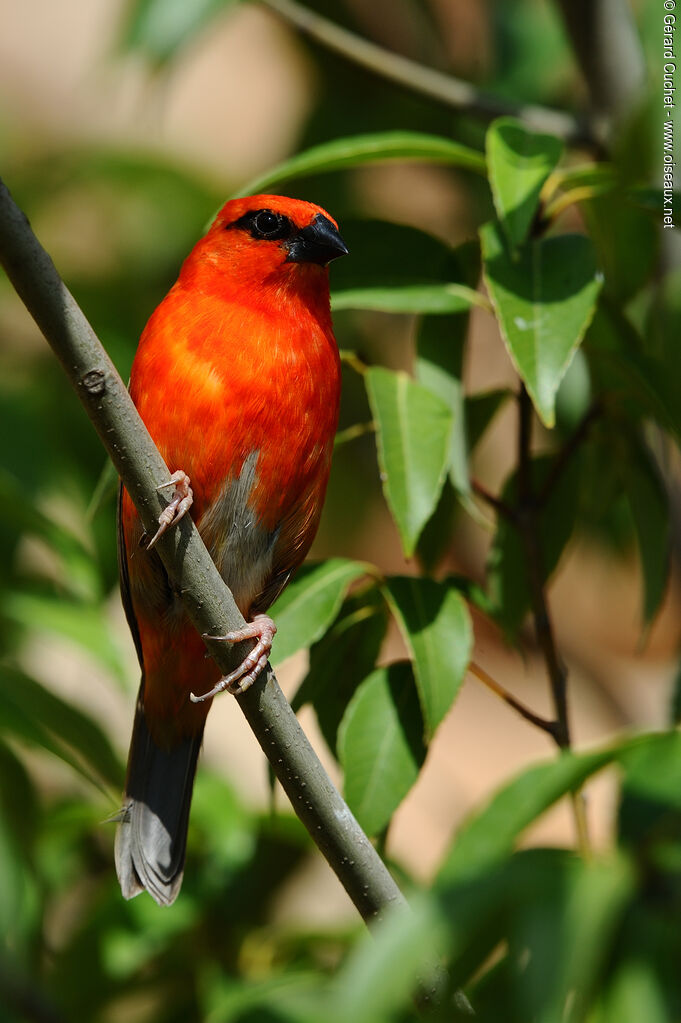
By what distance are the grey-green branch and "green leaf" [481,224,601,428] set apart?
658mm

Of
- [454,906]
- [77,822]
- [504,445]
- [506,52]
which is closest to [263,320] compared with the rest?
[77,822]

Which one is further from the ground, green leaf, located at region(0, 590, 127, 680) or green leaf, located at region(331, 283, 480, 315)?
green leaf, located at region(331, 283, 480, 315)

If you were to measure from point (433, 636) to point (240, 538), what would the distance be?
62 centimetres

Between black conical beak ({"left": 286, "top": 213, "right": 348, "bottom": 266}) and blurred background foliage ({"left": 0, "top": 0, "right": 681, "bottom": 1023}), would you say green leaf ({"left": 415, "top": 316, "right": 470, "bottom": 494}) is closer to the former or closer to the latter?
blurred background foliage ({"left": 0, "top": 0, "right": 681, "bottom": 1023})

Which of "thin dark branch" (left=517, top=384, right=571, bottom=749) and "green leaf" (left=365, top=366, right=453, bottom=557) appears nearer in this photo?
"green leaf" (left=365, top=366, right=453, bottom=557)

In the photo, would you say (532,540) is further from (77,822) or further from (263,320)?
(77,822)

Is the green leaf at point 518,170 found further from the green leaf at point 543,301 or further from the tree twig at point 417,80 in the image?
the tree twig at point 417,80

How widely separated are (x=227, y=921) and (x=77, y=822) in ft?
1.75

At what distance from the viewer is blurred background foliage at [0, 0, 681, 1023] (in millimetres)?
1710

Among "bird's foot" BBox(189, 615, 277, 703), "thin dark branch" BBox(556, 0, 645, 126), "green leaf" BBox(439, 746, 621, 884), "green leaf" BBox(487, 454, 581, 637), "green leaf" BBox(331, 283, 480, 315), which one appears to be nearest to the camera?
"green leaf" BBox(439, 746, 621, 884)

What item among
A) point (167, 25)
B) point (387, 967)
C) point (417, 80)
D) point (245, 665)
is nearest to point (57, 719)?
point (245, 665)

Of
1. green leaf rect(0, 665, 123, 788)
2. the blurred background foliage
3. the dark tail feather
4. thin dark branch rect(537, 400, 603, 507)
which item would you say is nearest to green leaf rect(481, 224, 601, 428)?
the blurred background foliage

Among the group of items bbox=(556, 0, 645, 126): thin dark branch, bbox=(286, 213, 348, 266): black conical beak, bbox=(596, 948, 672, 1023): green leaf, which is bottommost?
bbox=(596, 948, 672, 1023): green leaf

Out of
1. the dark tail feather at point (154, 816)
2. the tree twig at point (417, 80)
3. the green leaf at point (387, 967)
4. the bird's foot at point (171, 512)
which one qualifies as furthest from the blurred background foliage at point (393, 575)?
the bird's foot at point (171, 512)
